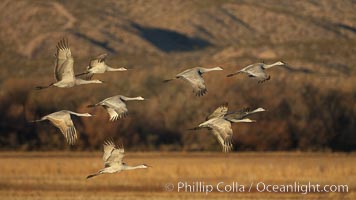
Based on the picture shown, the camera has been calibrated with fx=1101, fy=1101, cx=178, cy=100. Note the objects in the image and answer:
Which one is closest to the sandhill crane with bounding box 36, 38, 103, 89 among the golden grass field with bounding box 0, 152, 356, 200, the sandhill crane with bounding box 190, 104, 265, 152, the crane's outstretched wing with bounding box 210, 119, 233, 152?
the sandhill crane with bounding box 190, 104, 265, 152

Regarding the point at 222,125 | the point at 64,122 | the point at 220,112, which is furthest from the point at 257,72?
the point at 64,122

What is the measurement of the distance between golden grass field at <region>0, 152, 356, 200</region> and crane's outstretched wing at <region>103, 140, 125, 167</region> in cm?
879

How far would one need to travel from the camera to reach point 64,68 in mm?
22234

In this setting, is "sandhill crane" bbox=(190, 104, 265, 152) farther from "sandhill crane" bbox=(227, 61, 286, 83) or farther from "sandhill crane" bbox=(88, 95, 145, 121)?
"sandhill crane" bbox=(88, 95, 145, 121)

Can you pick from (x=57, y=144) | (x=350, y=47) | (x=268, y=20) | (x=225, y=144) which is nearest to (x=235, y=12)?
(x=268, y=20)

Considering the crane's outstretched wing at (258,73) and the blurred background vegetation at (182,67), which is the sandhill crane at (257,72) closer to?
the crane's outstretched wing at (258,73)

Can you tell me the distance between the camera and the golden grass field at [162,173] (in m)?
33.0

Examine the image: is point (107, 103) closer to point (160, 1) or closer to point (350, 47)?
point (350, 47)

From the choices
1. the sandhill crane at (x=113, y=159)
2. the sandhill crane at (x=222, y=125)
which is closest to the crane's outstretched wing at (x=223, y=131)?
the sandhill crane at (x=222, y=125)

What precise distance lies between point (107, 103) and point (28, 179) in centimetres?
1765

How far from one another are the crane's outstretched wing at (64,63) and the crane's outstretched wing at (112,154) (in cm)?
178

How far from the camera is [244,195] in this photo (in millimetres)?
32969

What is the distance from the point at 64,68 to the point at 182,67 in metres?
54.4

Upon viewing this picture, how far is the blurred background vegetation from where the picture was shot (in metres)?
55.2
